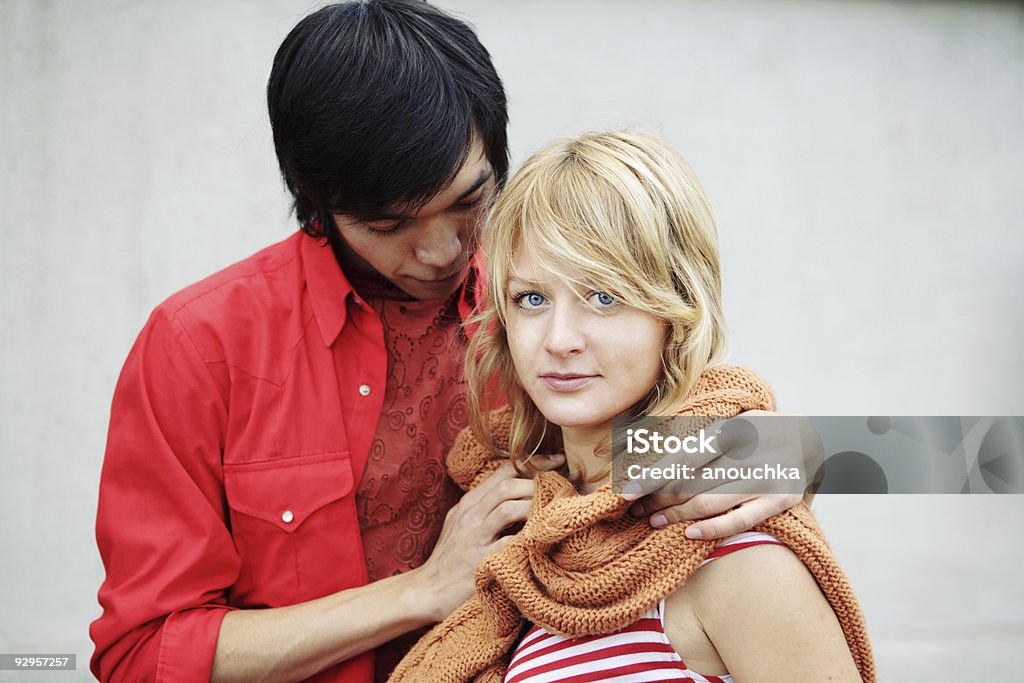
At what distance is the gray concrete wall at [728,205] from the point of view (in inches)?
110

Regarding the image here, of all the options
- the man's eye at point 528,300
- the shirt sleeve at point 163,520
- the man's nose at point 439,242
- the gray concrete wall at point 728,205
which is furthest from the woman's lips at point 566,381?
the gray concrete wall at point 728,205

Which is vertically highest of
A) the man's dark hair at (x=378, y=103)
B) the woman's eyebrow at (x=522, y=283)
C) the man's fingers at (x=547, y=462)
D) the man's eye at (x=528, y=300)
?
the man's dark hair at (x=378, y=103)

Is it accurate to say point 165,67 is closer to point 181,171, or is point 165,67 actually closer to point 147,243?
point 181,171

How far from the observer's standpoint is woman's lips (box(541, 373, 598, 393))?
4.48ft

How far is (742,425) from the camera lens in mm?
1312

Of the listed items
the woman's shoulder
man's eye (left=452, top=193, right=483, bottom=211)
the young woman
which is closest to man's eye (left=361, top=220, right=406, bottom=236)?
man's eye (left=452, top=193, right=483, bottom=211)

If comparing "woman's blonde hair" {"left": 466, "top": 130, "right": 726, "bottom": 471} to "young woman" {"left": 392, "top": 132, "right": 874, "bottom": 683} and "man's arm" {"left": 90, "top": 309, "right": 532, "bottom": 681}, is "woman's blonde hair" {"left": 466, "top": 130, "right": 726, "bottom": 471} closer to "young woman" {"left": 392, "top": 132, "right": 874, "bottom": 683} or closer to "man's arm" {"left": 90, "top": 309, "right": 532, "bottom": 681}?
"young woman" {"left": 392, "top": 132, "right": 874, "bottom": 683}

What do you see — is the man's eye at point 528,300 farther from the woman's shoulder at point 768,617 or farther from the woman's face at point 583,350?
the woman's shoulder at point 768,617

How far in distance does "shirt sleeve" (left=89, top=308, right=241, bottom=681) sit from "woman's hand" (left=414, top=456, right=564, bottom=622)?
0.41 meters

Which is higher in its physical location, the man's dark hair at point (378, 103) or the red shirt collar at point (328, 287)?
the man's dark hair at point (378, 103)

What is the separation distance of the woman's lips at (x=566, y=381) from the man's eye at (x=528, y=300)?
11cm

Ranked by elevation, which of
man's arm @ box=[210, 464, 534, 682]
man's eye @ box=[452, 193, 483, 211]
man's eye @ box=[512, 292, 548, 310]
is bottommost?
man's arm @ box=[210, 464, 534, 682]

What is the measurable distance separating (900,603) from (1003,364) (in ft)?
2.80

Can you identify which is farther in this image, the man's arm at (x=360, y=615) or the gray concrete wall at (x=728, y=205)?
the gray concrete wall at (x=728, y=205)
